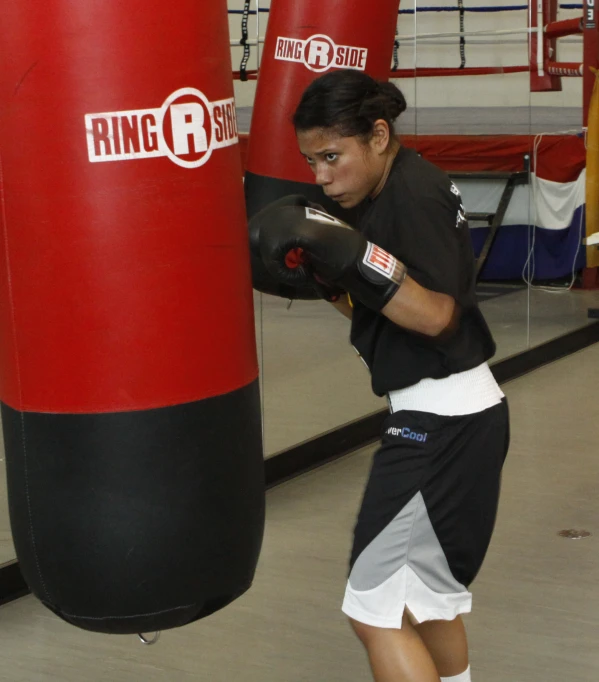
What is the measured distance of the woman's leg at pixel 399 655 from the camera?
1.75 meters

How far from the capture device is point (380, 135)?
5.88 feet

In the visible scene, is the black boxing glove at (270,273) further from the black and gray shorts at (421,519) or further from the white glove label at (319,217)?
the black and gray shorts at (421,519)

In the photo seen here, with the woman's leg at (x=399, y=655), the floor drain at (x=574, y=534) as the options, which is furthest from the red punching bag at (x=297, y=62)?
the floor drain at (x=574, y=534)

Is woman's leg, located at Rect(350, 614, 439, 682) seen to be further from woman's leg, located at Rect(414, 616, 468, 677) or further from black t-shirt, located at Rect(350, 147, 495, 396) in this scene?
black t-shirt, located at Rect(350, 147, 495, 396)

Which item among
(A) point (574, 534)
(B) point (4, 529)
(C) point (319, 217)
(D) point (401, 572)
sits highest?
(C) point (319, 217)

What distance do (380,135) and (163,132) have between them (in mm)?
423

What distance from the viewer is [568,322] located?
20.5ft

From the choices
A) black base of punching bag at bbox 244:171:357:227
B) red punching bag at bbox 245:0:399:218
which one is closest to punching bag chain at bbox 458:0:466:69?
red punching bag at bbox 245:0:399:218

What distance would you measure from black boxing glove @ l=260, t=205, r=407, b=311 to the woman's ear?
16 centimetres

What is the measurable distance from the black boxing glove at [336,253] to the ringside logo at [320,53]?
91 centimetres

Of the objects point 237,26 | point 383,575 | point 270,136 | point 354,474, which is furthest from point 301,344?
point 383,575

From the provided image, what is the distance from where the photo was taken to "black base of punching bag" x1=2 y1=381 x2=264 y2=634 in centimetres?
156

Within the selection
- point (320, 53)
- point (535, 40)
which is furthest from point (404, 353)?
point (535, 40)

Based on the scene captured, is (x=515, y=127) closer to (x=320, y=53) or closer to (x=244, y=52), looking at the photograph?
(x=244, y=52)
